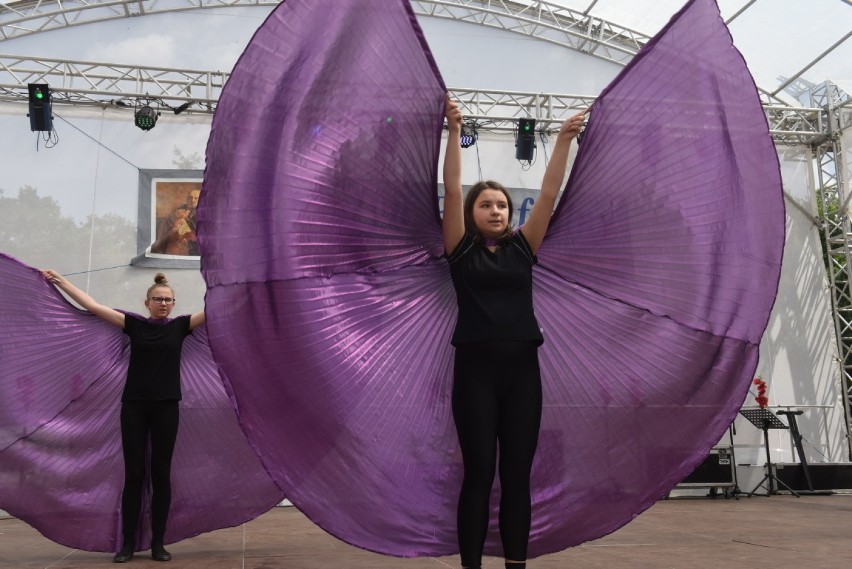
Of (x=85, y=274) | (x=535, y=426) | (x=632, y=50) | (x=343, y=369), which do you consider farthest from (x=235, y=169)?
(x=632, y=50)

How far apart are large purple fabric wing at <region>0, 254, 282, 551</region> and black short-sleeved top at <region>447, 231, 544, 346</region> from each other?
2.11 metres

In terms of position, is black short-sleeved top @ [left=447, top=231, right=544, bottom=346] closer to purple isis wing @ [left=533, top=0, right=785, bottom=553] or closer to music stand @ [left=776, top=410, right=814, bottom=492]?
purple isis wing @ [left=533, top=0, right=785, bottom=553]

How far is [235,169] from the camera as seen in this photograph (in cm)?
292

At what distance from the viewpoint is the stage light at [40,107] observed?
8.88 meters

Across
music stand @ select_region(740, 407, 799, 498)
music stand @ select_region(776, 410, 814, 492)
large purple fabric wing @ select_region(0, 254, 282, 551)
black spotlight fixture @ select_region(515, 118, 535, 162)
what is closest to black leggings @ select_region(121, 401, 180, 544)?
large purple fabric wing @ select_region(0, 254, 282, 551)

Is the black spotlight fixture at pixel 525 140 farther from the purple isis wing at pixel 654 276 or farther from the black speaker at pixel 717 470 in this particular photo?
the purple isis wing at pixel 654 276

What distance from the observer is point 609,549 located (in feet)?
14.6

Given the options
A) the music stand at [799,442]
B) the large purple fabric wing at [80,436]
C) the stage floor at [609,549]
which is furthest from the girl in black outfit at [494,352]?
the music stand at [799,442]

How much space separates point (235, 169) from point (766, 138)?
1.90 metres

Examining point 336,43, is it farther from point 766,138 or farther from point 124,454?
point 124,454

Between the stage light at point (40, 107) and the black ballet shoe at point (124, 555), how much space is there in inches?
236

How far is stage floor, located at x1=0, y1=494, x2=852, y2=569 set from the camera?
393cm

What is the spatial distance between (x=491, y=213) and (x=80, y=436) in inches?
108

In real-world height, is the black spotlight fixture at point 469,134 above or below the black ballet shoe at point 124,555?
above
